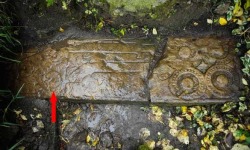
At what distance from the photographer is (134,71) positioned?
2.68 meters

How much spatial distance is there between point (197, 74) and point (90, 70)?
921 mm

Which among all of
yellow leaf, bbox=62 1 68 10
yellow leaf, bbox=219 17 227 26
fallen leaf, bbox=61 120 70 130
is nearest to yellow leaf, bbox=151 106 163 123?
fallen leaf, bbox=61 120 70 130

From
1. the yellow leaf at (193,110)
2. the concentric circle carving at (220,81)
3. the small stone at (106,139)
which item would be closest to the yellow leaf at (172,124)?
the yellow leaf at (193,110)

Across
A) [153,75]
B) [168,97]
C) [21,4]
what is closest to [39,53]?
[21,4]

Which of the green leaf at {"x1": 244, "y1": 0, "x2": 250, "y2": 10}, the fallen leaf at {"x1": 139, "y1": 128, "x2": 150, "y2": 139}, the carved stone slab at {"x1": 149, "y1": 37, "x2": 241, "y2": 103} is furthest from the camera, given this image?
the fallen leaf at {"x1": 139, "y1": 128, "x2": 150, "y2": 139}

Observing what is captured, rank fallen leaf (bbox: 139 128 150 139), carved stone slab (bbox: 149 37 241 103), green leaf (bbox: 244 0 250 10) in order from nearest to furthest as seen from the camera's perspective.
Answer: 1. green leaf (bbox: 244 0 250 10)
2. carved stone slab (bbox: 149 37 241 103)
3. fallen leaf (bbox: 139 128 150 139)

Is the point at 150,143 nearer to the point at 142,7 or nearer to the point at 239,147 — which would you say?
the point at 239,147

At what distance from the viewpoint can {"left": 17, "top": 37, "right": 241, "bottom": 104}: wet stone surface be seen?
261 centimetres

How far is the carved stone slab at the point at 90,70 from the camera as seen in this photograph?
264 centimetres

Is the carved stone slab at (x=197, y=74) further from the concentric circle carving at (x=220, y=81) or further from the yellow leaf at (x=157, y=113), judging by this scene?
the yellow leaf at (x=157, y=113)

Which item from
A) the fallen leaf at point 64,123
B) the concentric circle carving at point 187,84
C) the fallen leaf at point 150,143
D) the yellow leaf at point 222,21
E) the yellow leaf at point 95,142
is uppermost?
the yellow leaf at point 222,21

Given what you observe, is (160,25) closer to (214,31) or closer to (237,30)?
(214,31)

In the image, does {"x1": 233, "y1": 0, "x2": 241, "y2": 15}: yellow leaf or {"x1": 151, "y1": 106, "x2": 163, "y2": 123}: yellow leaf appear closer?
{"x1": 233, "y1": 0, "x2": 241, "y2": 15}: yellow leaf

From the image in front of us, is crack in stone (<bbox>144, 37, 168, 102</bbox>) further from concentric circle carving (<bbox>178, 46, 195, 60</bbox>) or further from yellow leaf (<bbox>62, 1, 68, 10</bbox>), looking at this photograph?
yellow leaf (<bbox>62, 1, 68, 10</bbox>)
